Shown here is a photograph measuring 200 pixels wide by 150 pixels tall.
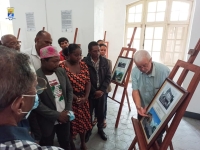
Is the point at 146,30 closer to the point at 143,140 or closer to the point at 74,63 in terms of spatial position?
the point at 74,63

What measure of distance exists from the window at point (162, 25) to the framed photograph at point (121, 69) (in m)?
2.54

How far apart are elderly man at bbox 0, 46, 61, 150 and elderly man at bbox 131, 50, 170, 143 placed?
41.3 inches

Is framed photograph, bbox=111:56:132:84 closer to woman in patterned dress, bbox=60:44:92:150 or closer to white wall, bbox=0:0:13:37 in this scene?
woman in patterned dress, bbox=60:44:92:150

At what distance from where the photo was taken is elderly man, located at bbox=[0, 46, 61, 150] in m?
0.45

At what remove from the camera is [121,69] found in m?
2.38

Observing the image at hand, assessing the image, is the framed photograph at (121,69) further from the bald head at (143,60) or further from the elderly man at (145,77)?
the bald head at (143,60)

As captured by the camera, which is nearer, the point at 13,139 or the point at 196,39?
the point at 13,139

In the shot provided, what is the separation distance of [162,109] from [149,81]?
577 millimetres

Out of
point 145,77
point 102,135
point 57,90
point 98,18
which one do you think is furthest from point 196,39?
point 57,90

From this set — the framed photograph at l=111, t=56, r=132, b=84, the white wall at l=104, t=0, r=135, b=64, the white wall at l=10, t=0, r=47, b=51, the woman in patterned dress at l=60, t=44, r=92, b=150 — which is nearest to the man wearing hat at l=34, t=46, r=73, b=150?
the woman in patterned dress at l=60, t=44, r=92, b=150

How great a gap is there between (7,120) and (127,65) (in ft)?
6.51

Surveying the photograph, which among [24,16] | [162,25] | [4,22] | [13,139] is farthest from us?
[4,22]

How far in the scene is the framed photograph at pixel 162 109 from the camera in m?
0.81

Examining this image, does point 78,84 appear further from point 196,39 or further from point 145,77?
point 196,39
